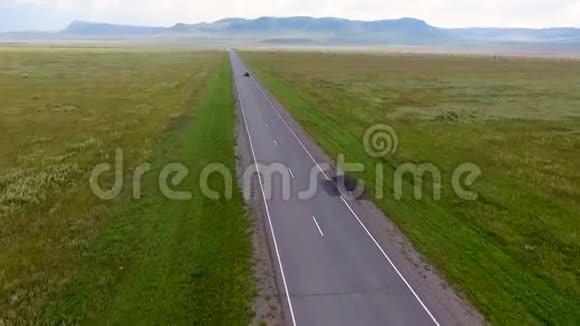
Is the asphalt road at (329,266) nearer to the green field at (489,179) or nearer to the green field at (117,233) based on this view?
the green field at (117,233)

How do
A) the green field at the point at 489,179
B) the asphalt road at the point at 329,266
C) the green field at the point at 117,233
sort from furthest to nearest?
the green field at the point at 489,179
the green field at the point at 117,233
the asphalt road at the point at 329,266

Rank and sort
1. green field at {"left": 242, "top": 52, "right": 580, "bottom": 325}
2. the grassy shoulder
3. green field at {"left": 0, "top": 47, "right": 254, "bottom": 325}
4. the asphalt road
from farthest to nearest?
green field at {"left": 242, "top": 52, "right": 580, "bottom": 325} → green field at {"left": 0, "top": 47, "right": 254, "bottom": 325} → the grassy shoulder → the asphalt road

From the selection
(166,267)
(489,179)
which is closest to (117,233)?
(166,267)

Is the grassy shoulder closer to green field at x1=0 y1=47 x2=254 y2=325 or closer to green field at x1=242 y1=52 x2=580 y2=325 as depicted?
green field at x1=0 y1=47 x2=254 y2=325

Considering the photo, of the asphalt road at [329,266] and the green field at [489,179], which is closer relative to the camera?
the asphalt road at [329,266]

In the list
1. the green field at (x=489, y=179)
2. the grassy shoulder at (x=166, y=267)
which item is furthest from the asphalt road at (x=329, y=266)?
the green field at (x=489, y=179)

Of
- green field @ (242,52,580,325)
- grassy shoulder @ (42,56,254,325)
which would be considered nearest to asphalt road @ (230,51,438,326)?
grassy shoulder @ (42,56,254,325)

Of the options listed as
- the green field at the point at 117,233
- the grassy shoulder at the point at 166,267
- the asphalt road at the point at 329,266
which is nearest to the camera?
the asphalt road at the point at 329,266
